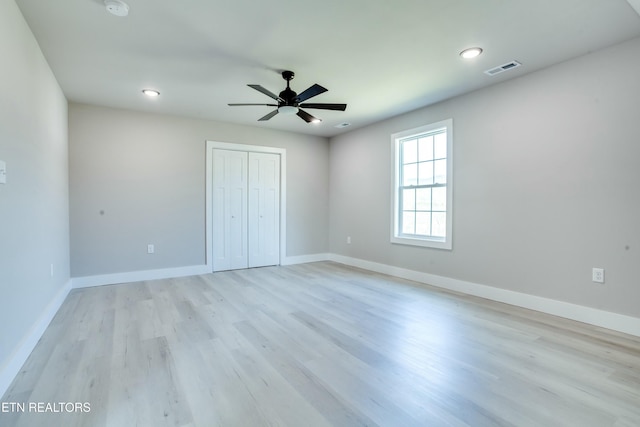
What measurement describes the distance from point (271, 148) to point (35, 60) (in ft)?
11.3

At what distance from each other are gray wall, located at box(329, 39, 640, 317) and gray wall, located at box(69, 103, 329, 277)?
3556mm

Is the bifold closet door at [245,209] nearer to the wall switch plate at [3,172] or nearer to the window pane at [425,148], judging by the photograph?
the window pane at [425,148]


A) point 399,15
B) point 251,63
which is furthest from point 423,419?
point 251,63

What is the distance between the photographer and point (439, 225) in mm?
4359

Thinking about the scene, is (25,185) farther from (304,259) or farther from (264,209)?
(304,259)

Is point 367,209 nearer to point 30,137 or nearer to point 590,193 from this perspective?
point 590,193

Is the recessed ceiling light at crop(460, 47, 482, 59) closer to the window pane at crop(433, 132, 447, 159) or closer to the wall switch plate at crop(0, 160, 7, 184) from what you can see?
the window pane at crop(433, 132, 447, 159)

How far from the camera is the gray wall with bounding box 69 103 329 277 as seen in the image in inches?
169

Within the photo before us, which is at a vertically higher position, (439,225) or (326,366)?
(439,225)

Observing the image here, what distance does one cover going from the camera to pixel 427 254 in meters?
4.43

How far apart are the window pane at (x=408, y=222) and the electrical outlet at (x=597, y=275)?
7.12 feet

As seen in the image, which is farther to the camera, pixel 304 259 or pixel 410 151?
pixel 304 259

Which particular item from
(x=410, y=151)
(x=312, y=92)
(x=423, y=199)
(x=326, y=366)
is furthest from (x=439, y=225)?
(x=326, y=366)

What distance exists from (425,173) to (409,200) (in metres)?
0.49
